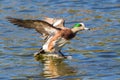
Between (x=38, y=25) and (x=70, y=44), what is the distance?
4.19 feet

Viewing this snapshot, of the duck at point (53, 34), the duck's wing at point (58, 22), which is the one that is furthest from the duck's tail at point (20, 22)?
the duck's wing at point (58, 22)

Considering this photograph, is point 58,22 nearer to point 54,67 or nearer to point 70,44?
point 70,44

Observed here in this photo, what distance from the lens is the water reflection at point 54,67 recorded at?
1122 centimetres

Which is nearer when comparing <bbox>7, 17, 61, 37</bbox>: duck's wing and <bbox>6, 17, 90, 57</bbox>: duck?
<bbox>7, 17, 61, 37</bbox>: duck's wing

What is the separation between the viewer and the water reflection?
11219 mm

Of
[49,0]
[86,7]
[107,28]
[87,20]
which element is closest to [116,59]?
[107,28]

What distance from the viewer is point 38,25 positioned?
12555 mm

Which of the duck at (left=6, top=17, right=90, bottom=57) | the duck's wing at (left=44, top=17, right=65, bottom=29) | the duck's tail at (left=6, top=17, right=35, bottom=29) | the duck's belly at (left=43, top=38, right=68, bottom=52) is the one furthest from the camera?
the duck's wing at (left=44, top=17, right=65, bottom=29)

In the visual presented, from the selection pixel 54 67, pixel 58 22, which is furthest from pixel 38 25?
pixel 54 67

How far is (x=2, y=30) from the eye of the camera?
14.9 metres

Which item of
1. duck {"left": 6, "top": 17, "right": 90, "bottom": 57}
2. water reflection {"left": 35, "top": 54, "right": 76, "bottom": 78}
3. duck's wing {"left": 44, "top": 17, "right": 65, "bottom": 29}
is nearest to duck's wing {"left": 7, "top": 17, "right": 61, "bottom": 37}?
duck {"left": 6, "top": 17, "right": 90, "bottom": 57}

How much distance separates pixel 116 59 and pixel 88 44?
4.88 ft

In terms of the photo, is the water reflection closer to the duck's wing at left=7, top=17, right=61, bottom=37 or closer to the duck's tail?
the duck's wing at left=7, top=17, right=61, bottom=37

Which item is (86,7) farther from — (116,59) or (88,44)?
(116,59)
